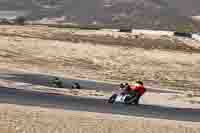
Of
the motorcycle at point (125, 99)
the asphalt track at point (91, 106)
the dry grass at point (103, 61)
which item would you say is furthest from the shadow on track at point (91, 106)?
the dry grass at point (103, 61)

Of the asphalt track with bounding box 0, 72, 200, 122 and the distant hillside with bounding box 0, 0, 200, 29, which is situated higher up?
the asphalt track with bounding box 0, 72, 200, 122

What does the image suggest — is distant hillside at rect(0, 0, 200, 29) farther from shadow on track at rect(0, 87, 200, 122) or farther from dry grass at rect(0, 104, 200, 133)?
dry grass at rect(0, 104, 200, 133)

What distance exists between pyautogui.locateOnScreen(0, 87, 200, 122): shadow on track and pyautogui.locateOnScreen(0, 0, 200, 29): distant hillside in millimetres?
108377

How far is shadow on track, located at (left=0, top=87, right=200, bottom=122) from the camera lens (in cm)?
2480

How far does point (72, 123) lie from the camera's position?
775 inches

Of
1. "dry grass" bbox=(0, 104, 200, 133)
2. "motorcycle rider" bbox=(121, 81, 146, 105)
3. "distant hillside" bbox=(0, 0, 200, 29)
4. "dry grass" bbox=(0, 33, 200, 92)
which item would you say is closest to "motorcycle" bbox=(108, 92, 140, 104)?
"motorcycle rider" bbox=(121, 81, 146, 105)

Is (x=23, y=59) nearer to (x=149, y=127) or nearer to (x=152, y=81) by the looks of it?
(x=152, y=81)

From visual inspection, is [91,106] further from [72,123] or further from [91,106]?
[72,123]

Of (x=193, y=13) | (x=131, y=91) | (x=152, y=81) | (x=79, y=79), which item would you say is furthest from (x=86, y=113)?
(x=193, y=13)

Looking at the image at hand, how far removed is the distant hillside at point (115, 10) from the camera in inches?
5531

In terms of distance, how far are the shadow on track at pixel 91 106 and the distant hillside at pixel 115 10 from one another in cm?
10838

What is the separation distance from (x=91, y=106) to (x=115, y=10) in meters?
129

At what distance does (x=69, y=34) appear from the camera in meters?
83.6

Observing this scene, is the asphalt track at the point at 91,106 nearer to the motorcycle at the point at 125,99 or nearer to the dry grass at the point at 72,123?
the motorcycle at the point at 125,99
